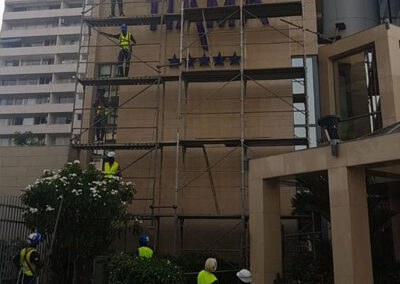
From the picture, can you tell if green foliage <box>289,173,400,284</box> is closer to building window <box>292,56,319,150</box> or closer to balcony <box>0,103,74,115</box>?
building window <box>292,56,319,150</box>

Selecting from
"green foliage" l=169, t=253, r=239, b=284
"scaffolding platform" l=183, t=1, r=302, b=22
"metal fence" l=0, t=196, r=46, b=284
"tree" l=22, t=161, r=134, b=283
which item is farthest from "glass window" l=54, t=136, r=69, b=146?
"green foliage" l=169, t=253, r=239, b=284

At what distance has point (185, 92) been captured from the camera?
1600cm

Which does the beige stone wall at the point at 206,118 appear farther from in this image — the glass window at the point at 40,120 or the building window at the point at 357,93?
the glass window at the point at 40,120

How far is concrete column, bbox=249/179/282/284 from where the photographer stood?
424 inches

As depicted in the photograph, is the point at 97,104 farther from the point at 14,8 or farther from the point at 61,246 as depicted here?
the point at 14,8

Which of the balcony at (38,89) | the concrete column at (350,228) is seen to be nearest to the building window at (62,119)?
the balcony at (38,89)

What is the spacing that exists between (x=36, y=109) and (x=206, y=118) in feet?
138

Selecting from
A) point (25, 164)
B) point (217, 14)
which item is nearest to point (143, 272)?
point (25, 164)

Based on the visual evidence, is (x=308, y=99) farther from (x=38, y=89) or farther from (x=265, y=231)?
(x=38, y=89)

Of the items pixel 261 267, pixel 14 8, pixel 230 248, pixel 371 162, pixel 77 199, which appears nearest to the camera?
pixel 371 162

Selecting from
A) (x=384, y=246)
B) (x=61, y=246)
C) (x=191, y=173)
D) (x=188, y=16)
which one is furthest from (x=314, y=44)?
(x=61, y=246)

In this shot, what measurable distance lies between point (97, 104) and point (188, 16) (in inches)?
179

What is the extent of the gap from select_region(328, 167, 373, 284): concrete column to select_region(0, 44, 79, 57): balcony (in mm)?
49682

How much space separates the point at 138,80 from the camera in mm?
15938
